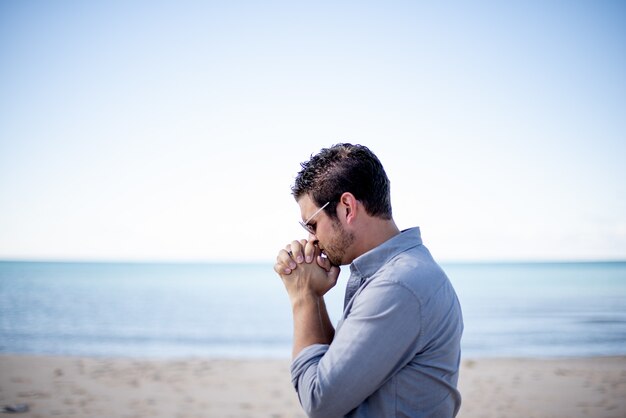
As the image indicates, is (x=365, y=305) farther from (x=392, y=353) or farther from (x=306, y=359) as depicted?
(x=306, y=359)

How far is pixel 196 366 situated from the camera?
1188 centimetres

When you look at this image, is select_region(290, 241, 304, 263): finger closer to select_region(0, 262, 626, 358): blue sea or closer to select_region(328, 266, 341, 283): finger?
select_region(328, 266, 341, 283): finger

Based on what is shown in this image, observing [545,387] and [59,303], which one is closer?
[545,387]

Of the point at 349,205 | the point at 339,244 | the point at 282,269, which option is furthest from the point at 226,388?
the point at 349,205

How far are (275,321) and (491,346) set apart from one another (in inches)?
352

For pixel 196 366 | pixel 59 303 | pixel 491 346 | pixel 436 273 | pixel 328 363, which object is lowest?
pixel 59 303

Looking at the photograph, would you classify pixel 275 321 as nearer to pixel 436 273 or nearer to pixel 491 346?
pixel 491 346

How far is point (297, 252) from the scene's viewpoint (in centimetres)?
209

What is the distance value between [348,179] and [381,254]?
Result: 291mm

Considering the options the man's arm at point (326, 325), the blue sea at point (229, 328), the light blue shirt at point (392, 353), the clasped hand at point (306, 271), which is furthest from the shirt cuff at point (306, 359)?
the blue sea at point (229, 328)

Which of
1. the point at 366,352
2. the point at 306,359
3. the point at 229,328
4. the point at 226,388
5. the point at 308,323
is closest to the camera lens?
the point at 366,352

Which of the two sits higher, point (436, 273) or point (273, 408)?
point (436, 273)

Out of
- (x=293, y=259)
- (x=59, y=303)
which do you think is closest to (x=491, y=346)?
(x=293, y=259)

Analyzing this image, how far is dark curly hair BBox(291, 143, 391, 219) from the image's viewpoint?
6.50 ft
